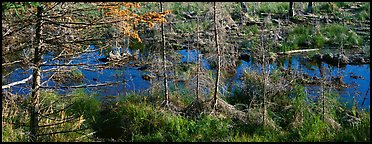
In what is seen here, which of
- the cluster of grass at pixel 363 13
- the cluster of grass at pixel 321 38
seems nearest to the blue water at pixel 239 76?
the cluster of grass at pixel 321 38

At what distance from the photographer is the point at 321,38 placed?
703 inches

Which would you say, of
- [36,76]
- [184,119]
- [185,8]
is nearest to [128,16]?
[36,76]

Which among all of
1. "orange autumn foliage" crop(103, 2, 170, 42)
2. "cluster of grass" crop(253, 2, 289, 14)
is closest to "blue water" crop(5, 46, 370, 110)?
"orange autumn foliage" crop(103, 2, 170, 42)

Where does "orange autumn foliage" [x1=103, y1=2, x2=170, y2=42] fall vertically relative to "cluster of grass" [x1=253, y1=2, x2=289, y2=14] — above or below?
above

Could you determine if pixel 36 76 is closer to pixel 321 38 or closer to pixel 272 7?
pixel 321 38

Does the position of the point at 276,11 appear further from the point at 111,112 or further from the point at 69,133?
the point at 69,133

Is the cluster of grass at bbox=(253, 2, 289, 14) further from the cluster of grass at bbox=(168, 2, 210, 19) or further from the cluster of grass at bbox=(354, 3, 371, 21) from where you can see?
the cluster of grass at bbox=(354, 3, 371, 21)

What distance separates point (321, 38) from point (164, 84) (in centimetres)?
1019

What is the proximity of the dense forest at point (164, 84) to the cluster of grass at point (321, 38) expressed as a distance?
0.21ft

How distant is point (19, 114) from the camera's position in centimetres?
798

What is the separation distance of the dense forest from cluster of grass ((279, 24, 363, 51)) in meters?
0.06

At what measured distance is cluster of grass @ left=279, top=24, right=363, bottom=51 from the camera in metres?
17.5

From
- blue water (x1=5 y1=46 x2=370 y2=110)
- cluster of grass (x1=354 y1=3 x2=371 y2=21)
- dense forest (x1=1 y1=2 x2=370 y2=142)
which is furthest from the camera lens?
cluster of grass (x1=354 y1=3 x2=371 y2=21)

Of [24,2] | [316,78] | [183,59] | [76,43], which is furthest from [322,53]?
[24,2]
